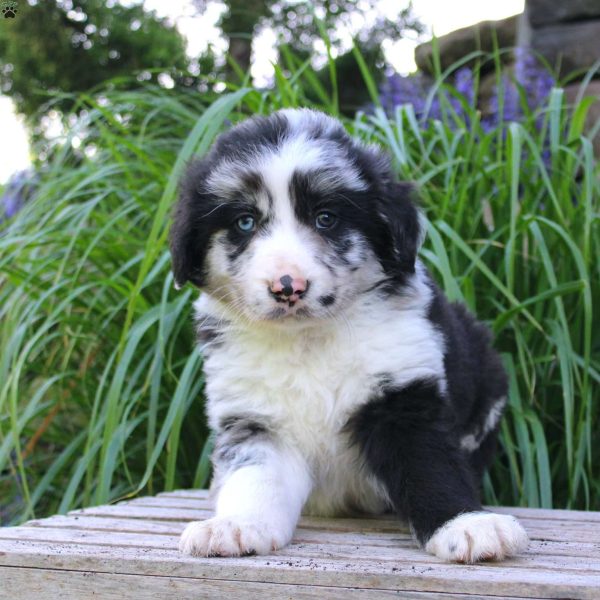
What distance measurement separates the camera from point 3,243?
3.65 m

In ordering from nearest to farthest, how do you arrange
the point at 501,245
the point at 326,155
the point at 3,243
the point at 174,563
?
the point at 174,563 < the point at 326,155 < the point at 501,245 < the point at 3,243

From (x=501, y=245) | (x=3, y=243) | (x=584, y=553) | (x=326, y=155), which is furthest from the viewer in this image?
(x=3, y=243)

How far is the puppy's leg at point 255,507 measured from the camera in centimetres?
197

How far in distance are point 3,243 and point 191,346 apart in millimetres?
901

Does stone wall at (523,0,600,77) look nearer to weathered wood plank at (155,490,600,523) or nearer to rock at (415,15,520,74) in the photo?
rock at (415,15,520,74)

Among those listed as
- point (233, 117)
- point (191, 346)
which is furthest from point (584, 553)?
point (233, 117)

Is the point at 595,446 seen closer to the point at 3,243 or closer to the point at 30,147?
the point at 3,243

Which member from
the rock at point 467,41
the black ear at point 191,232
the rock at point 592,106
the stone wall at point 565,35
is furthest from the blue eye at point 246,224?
the rock at point 467,41

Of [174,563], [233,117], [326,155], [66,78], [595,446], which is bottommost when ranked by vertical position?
[595,446]

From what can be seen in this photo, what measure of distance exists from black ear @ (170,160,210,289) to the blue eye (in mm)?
125

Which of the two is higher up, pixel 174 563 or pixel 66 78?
pixel 66 78

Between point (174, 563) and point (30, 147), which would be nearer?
→ point (174, 563)

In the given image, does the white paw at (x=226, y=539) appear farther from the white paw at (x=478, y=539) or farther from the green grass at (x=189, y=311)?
the green grass at (x=189, y=311)

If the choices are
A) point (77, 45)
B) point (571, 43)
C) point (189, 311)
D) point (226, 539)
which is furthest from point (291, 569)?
point (77, 45)
